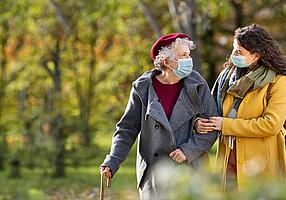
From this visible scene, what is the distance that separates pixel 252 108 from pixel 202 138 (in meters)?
0.37

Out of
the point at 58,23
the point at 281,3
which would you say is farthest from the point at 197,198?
the point at 281,3

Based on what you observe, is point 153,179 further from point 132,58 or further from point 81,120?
point 132,58

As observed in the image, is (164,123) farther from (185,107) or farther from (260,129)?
(260,129)

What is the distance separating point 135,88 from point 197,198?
258cm

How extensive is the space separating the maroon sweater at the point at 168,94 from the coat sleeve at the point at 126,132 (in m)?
0.15

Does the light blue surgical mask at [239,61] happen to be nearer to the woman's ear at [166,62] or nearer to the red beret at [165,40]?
the red beret at [165,40]

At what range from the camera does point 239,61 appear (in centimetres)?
560

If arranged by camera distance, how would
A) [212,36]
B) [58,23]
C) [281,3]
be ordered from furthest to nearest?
[212,36] → [281,3] → [58,23]

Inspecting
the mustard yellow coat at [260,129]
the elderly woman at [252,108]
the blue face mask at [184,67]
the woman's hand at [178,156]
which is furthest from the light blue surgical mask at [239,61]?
the woman's hand at [178,156]

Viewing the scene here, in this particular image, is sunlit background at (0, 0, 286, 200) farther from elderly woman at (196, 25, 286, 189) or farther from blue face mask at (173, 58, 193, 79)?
blue face mask at (173, 58, 193, 79)

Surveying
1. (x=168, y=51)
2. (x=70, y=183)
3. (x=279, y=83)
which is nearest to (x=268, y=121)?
(x=279, y=83)

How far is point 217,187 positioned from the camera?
3207mm

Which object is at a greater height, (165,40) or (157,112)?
(165,40)

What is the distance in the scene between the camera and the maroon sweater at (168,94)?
5.59 metres
